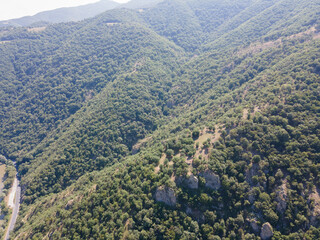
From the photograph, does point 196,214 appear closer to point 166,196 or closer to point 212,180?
point 166,196

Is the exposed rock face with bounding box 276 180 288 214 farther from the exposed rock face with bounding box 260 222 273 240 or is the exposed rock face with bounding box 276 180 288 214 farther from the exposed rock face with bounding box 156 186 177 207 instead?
the exposed rock face with bounding box 156 186 177 207

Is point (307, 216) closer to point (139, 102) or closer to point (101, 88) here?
point (139, 102)

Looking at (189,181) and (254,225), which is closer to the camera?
(254,225)

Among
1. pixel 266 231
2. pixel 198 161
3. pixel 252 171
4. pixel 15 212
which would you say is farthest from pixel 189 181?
pixel 15 212

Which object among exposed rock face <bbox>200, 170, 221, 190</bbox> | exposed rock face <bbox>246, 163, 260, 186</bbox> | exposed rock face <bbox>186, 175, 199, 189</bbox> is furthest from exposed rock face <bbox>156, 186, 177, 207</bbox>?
exposed rock face <bbox>246, 163, 260, 186</bbox>

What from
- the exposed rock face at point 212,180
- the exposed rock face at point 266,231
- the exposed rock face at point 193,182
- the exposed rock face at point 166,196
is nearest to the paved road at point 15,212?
the exposed rock face at point 166,196

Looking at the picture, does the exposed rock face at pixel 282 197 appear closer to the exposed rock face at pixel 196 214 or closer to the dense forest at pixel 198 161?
the dense forest at pixel 198 161
